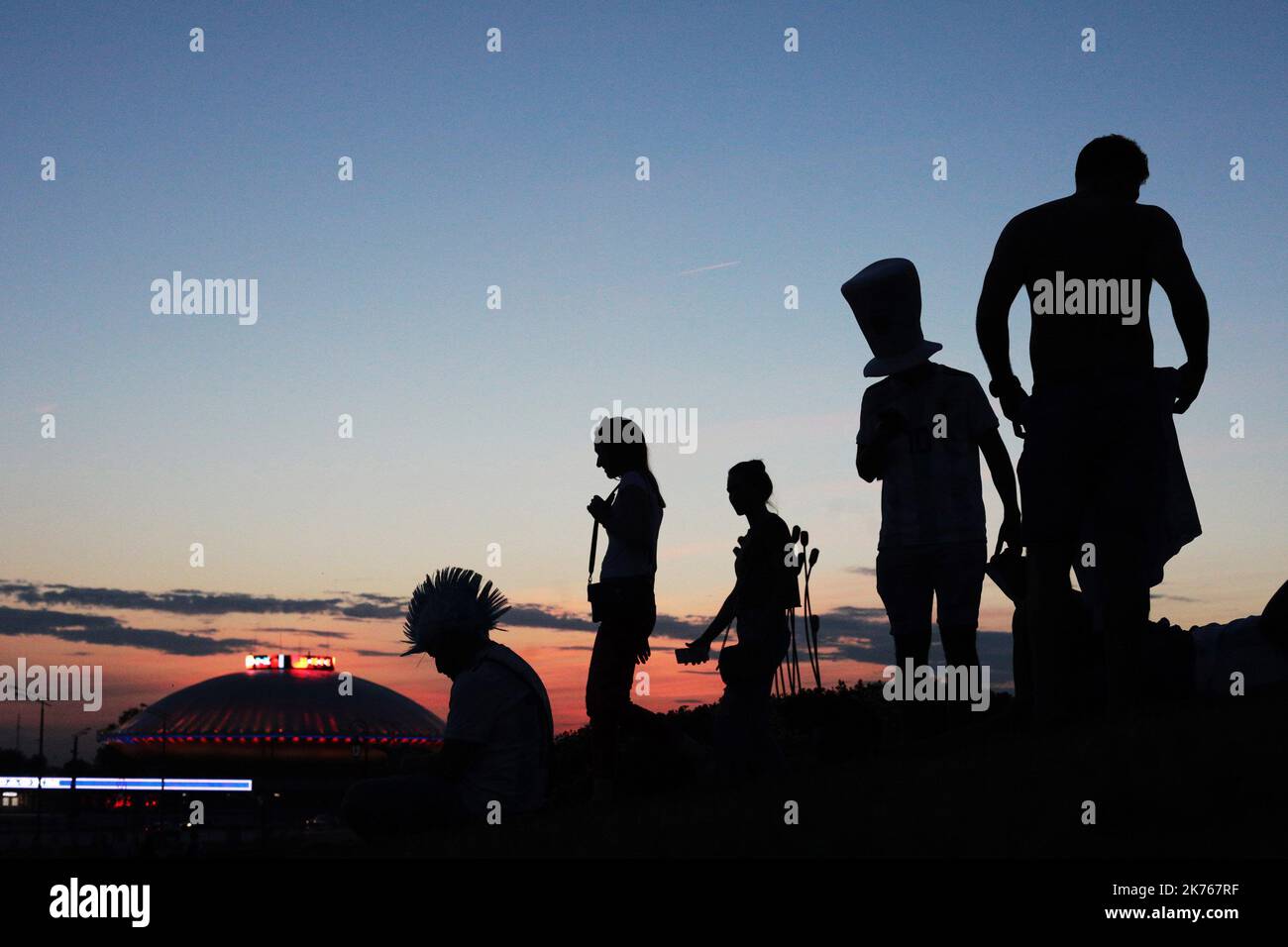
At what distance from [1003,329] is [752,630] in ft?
7.27

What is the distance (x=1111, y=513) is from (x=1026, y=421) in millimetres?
536

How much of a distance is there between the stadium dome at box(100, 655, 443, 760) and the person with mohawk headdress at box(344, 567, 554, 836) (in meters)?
118

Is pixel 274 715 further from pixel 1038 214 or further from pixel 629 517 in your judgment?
pixel 1038 214

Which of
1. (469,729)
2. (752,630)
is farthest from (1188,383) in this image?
(469,729)

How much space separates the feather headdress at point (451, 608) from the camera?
654 cm

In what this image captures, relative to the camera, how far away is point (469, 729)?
645 centimetres

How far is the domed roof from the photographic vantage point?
12450 centimetres

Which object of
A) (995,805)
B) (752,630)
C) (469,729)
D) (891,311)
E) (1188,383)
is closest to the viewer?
(995,805)

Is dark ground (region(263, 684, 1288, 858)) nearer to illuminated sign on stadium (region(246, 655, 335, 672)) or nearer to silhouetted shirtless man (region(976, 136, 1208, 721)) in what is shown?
silhouetted shirtless man (region(976, 136, 1208, 721))

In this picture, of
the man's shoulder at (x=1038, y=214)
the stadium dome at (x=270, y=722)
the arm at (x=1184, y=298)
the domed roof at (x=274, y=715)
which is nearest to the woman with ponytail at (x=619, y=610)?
the man's shoulder at (x=1038, y=214)

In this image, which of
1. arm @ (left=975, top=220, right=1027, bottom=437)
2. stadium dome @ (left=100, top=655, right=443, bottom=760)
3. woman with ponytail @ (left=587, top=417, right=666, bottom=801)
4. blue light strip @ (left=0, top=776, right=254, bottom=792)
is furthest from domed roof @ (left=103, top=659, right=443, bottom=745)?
arm @ (left=975, top=220, right=1027, bottom=437)
